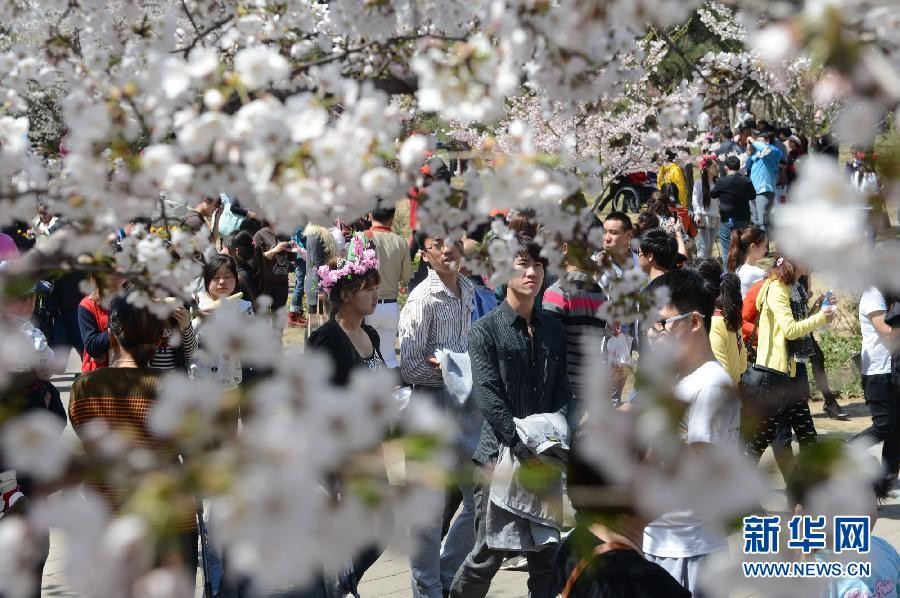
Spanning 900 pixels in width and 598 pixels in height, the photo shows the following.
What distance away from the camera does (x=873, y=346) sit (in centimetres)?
694

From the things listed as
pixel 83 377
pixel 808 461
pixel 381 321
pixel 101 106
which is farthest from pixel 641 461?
pixel 381 321

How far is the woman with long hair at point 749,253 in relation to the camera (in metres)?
8.35

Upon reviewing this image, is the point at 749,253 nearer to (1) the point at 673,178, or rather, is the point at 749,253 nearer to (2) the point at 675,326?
(2) the point at 675,326

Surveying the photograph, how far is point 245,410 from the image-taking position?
1.46 metres

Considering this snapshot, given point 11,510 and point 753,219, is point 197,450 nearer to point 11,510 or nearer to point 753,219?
point 11,510

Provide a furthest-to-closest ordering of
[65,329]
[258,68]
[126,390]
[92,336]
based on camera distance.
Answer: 1. [65,329]
2. [92,336]
3. [126,390]
4. [258,68]

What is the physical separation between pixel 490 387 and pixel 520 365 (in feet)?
0.67

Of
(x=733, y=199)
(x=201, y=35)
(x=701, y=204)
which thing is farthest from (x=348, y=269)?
(x=701, y=204)

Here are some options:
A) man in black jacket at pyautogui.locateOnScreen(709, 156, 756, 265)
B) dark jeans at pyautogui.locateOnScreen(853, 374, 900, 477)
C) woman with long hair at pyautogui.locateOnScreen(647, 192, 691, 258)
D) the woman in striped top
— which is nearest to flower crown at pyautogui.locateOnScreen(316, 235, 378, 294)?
the woman in striped top

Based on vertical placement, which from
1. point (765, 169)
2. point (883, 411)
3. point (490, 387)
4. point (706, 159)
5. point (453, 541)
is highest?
point (706, 159)

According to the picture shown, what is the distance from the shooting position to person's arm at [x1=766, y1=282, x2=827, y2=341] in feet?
23.0

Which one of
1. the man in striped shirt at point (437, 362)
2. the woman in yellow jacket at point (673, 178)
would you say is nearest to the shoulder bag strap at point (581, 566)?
the man in striped shirt at point (437, 362)

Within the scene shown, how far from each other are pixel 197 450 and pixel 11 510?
126 inches

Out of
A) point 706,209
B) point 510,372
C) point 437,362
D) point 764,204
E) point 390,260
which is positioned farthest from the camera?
point 764,204
